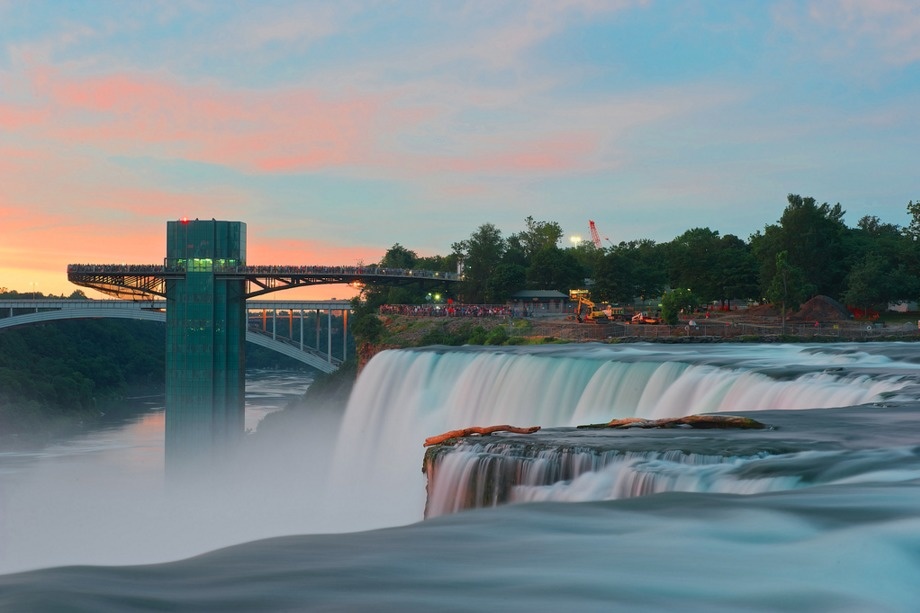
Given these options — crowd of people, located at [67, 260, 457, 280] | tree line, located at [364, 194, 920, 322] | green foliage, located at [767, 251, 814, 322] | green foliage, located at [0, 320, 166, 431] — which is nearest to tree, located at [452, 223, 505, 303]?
tree line, located at [364, 194, 920, 322]

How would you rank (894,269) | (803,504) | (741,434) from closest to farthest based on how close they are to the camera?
(803,504), (741,434), (894,269)

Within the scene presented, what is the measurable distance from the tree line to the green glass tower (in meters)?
26.2

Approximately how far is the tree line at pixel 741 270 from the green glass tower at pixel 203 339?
26.2 m

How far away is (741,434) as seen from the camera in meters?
16.0

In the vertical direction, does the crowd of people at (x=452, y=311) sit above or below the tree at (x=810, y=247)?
below

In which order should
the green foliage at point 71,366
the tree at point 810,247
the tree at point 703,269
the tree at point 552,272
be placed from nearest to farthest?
the tree at point 810,247 < the tree at point 703,269 < the tree at point 552,272 < the green foliage at point 71,366

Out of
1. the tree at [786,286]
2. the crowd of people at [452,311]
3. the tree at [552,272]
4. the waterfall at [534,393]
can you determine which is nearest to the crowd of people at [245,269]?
the crowd of people at [452,311]

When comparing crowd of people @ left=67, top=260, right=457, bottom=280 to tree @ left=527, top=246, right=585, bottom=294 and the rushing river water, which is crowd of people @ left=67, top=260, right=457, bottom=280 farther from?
the rushing river water

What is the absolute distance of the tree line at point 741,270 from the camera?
68.2 metres

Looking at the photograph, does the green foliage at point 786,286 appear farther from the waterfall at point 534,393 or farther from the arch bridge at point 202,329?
the arch bridge at point 202,329

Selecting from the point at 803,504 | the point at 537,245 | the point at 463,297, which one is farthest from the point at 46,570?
the point at 537,245

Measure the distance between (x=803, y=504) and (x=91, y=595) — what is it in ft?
25.4

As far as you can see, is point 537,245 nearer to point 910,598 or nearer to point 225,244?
point 225,244

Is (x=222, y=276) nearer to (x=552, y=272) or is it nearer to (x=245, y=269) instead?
(x=245, y=269)
